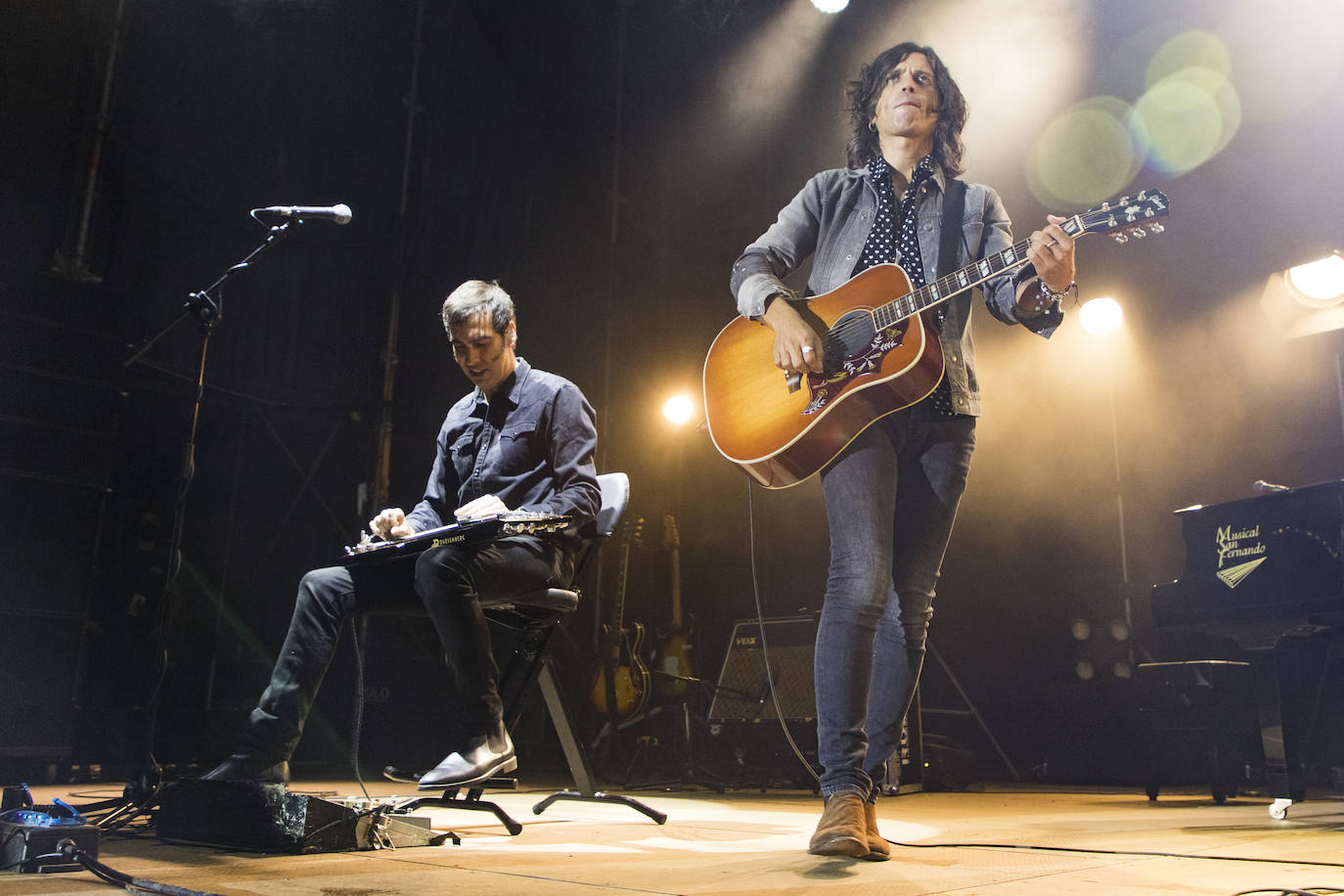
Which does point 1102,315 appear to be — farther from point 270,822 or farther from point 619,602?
point 270,822

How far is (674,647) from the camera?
18.6 feet

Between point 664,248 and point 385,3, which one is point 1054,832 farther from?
point 385,3

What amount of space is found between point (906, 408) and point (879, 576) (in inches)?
14.8

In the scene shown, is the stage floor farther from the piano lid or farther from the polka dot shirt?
the polka dot shirt

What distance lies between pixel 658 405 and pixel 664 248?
1.24 m

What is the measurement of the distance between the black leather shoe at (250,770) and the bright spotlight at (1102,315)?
5.48 m

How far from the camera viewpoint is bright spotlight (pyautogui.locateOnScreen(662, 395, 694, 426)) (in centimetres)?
651

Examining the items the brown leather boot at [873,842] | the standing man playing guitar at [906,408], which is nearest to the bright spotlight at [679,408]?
the standing man playing guitar at [906,408]

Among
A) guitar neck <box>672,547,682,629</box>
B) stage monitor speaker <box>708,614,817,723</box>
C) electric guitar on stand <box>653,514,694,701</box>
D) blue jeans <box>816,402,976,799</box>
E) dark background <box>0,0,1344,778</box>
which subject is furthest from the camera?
guitar neck <box>672,547,682,629</box>

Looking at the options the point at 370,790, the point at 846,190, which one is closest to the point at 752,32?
the point at 846,190

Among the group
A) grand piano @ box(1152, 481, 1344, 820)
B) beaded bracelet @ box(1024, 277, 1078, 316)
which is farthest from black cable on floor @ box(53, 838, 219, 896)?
grand piano @ box(1152, 481, 1344, 820)

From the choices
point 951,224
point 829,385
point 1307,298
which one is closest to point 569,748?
point 829,385

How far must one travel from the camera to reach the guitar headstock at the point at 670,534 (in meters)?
6.10

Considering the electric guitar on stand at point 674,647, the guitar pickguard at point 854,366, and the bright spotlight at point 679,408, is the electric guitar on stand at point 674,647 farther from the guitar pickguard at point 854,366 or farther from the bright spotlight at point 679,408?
the guitar pickguard at point 854,366
